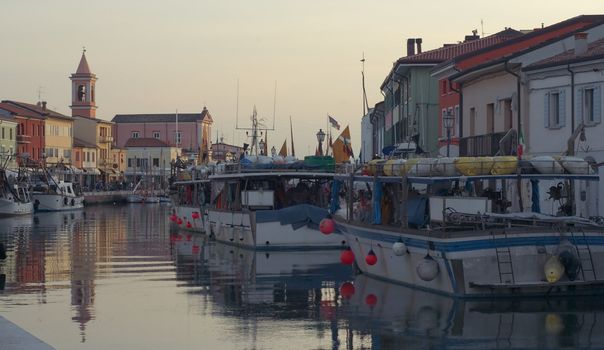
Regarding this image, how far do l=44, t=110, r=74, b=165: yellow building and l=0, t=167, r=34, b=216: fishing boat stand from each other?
3927 cm

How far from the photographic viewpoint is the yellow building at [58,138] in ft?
466

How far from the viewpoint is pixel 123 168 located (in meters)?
185

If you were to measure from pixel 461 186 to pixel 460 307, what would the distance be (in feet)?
21.6

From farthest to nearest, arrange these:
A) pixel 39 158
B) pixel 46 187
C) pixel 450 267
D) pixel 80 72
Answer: pixel 80 72 < pixel 39 158 < pixel 46 187 < pixel 450 267

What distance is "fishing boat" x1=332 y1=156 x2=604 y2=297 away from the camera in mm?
24453

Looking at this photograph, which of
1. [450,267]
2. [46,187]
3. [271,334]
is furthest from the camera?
[46,187]

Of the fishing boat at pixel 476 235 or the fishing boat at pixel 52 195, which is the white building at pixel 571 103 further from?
the fishing boat at pixel 52 195

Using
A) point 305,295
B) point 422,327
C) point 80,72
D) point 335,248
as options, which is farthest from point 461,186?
point 80,72

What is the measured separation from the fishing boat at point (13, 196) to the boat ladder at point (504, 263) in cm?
6948

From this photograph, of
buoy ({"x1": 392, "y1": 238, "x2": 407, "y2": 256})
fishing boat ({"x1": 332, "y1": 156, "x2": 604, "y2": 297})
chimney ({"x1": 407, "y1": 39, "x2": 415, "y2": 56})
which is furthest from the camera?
chimney ({"x1": 407, "y1": 39, "x2": 415, "y2": 56})

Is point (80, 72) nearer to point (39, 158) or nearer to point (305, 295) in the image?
point (39, 158)

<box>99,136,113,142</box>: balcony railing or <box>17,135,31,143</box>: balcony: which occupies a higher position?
<box>99,136,113,142</box>: balcony railing

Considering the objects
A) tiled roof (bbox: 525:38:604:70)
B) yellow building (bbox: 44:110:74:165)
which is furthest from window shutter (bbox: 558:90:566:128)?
yellow building (bbox: 44:110:74:165)

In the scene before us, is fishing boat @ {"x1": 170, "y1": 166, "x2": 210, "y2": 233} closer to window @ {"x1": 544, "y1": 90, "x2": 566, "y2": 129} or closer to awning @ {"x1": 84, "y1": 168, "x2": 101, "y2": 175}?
window @ {"x1": 544, "y1": 90, "x2": 566, "y2": 129}
